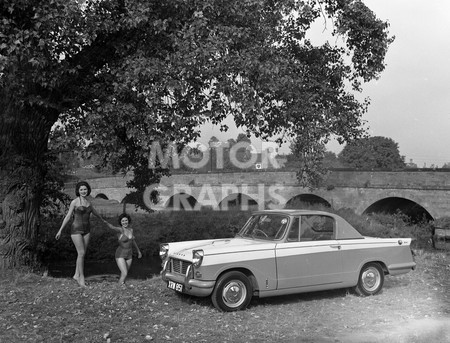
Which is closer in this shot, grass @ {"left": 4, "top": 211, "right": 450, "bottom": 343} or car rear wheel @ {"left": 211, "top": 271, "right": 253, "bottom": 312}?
grass @ {"left": 4, "top": 211, "right": 450, "bottom": 343}

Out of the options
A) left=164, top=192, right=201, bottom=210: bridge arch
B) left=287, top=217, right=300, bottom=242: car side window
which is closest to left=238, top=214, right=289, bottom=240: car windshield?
left=287, top=217, right=300, bottom=242: car side window

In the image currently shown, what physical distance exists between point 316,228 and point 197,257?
85.8 inches

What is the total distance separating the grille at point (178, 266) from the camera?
7.42 metres

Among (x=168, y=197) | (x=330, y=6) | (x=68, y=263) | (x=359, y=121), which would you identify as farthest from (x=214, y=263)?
(x=168, y=197)

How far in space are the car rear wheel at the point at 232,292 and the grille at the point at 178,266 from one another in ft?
2.08

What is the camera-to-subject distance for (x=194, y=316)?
693 centimetres

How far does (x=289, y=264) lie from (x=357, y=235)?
62.4 inches

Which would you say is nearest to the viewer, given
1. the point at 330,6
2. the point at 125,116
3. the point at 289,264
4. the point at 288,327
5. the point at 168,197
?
the point at 288,327

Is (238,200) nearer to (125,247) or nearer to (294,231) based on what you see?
(125,247)

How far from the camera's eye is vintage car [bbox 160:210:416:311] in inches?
280

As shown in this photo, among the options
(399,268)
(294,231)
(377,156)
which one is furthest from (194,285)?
(377,156)

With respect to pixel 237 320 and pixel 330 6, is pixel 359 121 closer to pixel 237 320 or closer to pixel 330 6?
pixel 330 6

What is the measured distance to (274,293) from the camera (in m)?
7.42

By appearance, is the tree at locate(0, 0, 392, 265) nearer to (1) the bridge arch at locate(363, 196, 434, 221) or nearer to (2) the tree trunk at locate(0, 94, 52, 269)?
(2) the tree trunk at locate(0, 94, 52, 269)
